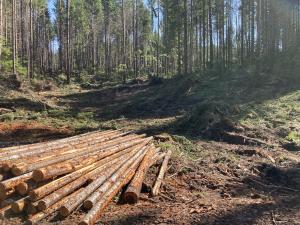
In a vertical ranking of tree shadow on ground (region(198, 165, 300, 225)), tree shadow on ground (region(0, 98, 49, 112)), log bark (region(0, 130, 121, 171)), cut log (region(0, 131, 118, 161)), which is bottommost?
tree shadow on ground (region(198, 165, 300, 225))

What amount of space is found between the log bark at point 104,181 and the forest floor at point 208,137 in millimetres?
168

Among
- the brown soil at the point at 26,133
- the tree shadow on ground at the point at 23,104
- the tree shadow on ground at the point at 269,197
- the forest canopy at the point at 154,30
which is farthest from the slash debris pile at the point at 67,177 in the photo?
the forest canopy at the point at 154,30

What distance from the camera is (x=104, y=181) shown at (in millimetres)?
7387

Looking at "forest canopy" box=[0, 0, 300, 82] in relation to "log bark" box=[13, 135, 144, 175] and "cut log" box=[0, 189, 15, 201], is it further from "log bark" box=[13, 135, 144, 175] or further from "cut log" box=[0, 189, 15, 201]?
"cut log" box=[0, 189, 15, 201]

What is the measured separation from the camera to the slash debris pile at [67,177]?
6.32 metres

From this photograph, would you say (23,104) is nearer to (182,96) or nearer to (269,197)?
(182,96)

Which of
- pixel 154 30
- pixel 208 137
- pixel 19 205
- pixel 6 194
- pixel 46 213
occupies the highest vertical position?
pixel 154 30

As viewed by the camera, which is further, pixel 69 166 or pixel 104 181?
pixel 69 166

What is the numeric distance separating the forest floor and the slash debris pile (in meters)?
0.22

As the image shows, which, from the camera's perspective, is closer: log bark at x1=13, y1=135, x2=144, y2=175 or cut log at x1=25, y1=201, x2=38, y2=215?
cut log at x1=25, y1=201, x2=38, y2=215

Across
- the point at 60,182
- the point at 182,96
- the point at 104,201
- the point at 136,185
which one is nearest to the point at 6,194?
the point at 60,182

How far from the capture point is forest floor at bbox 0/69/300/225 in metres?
7.05

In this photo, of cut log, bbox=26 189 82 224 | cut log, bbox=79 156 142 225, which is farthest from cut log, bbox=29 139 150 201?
cut log, bbox=79 156 142 225

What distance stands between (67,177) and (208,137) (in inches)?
329
